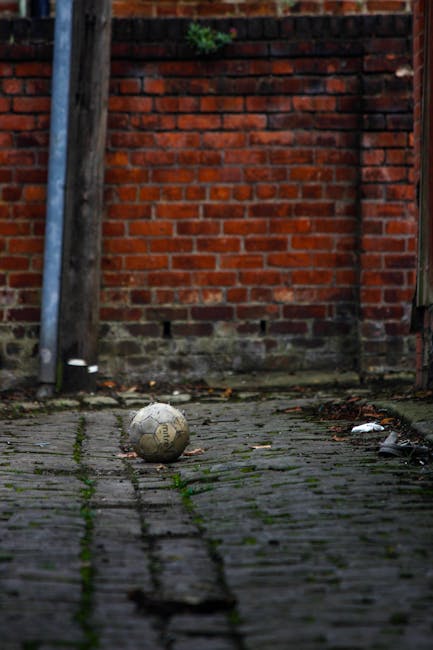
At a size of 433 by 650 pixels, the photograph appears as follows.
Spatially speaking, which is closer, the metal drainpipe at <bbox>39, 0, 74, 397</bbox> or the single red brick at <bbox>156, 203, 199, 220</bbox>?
the metal drainpipe at <bbox>39, 0, 74, 397</bbox>

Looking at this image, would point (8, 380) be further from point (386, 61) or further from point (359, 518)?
point (359, 518)

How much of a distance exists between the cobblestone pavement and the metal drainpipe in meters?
2.64

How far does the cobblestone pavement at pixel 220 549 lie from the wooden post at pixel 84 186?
2582 mm

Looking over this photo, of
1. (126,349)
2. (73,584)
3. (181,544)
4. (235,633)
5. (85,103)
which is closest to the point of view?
(235,633)

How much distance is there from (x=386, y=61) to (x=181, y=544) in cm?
608

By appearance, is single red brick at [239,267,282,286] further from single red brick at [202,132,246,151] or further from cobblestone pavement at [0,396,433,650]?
cobblestone pavement at [0,396,433,650]

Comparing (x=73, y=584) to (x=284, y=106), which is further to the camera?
(x=284, y=106)

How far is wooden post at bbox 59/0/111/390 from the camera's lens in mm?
8391

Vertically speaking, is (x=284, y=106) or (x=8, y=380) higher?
(x=284, y=106)

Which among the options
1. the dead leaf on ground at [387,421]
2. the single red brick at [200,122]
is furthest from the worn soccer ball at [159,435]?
the single red brick at [200,122]

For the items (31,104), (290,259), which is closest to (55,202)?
(31,104)

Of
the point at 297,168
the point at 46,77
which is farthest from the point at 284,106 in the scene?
the point at 46,77

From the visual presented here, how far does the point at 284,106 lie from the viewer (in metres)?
8.90

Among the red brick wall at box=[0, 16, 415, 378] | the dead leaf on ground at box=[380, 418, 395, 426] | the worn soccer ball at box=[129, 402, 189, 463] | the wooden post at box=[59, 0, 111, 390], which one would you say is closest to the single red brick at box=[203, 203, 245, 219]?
the red brick wall at box=[0, 16, 415, 378]
